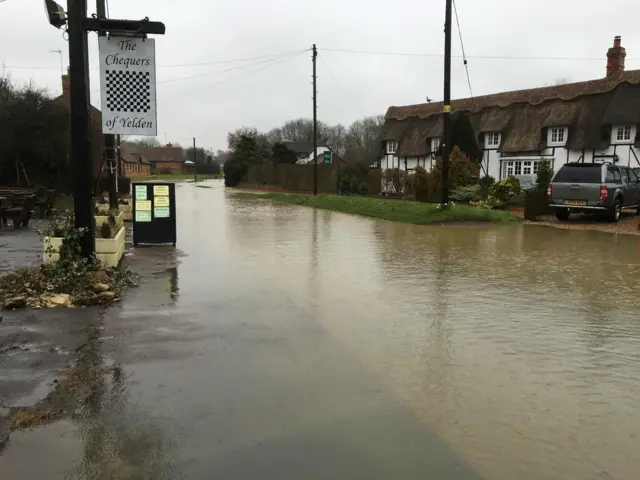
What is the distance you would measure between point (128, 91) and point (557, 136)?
35437 mm

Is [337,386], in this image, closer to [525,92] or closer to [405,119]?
[525,92]

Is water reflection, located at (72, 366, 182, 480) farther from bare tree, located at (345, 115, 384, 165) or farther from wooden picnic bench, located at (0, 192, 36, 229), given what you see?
bare tree, located at (345, 115, 384, 165)

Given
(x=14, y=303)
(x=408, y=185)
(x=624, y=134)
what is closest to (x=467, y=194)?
(x=408, y=185)

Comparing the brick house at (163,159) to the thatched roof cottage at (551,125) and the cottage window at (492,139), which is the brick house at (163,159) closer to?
the thatched roof cottage at (551,125)

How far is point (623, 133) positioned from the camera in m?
34.6

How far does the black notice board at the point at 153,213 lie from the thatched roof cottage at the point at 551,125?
27.0 metres

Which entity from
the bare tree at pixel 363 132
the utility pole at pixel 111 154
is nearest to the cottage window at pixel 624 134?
the utility pole at pixel 111 154

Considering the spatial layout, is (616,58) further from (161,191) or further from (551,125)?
(161,191)

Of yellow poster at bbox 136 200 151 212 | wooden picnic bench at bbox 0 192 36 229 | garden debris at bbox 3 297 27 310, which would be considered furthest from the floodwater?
wooden picnic bench at bbox 0 192 36 229

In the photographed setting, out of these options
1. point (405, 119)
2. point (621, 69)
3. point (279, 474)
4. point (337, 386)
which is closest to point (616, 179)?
point (337, 386)

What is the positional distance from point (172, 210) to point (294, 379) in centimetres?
902

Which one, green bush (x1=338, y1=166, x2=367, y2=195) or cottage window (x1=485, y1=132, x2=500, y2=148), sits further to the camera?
cottage window (x1=485, y1=132, x2=500, y2=148)

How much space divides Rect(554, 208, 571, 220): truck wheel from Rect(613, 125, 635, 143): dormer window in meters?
18.7

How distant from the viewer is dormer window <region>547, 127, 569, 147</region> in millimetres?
37875
